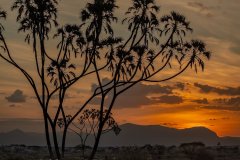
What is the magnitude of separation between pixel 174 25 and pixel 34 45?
10215mm

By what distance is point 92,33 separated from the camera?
39000 millimetres

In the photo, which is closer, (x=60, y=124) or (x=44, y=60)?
(x=44, y=60)

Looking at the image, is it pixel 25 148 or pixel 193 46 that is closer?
pixel 193 46

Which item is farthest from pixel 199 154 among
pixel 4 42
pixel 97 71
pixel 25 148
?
pixel 25 148

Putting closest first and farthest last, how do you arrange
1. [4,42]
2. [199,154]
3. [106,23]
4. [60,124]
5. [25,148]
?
[106,23]
[4,42]
[60,124]
[199,154]
[25,148]

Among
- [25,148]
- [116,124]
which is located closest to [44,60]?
[116,124]

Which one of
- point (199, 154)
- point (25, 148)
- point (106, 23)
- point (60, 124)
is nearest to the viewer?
point (106, 23)

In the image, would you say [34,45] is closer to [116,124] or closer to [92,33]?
[92,33]

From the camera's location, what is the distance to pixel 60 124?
4594cm

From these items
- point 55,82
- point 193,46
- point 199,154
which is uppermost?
point 193,46

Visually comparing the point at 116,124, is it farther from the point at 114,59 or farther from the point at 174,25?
the point at 174,25

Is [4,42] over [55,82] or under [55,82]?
over

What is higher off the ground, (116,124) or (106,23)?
(106,23)

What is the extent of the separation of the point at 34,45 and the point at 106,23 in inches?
234
